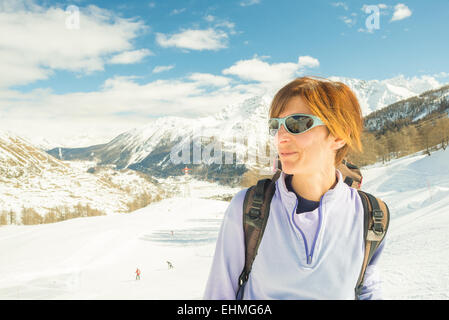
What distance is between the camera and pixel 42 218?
366ft

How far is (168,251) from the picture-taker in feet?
98.3

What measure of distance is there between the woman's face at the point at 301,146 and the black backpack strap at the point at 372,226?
1.75 feet

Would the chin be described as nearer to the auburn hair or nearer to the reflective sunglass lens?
the reflective sunglass lens

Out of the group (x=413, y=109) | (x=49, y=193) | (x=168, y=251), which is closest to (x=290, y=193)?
(x=168, y=251)

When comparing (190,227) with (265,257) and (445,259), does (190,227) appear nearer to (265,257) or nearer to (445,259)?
(445,259)

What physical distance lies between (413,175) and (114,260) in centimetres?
3693

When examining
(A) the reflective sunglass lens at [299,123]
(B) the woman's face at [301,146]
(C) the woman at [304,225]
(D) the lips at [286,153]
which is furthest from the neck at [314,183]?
(A) the reflective sunglass lens at [299,123]

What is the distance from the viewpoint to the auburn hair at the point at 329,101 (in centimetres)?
187

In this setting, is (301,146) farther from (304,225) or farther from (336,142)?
(304,225)

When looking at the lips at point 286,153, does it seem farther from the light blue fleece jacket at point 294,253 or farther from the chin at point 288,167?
the light blue fleece jacket at point 294,253

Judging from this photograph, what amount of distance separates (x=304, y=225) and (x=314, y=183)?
0.33m

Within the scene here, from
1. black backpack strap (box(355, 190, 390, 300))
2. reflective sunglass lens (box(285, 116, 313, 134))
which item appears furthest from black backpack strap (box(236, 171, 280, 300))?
black backpack strap (box(355, 190, 390, 300))

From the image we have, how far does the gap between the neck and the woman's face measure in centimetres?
14
